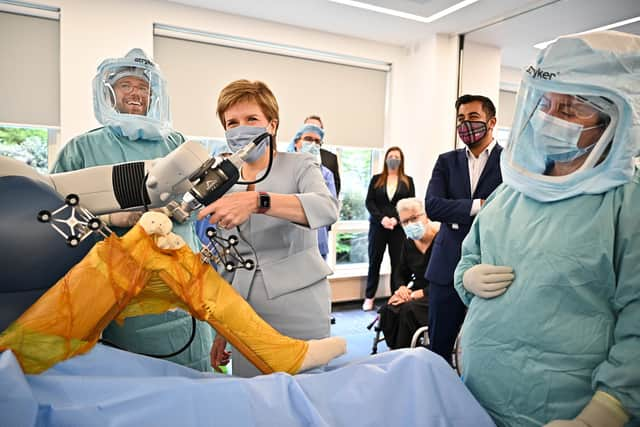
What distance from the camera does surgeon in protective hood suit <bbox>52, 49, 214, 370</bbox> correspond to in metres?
1.23

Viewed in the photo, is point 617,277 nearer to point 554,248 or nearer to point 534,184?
point 554,248

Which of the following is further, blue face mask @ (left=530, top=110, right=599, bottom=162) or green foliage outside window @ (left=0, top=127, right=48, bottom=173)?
green foliage outside window @ (left=0, top=127, right=48, bottom=173)

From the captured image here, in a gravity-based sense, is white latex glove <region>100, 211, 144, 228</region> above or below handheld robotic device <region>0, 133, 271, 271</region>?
below

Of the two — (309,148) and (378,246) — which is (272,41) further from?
(378,246)

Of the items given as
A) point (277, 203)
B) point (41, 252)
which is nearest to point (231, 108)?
point (277, 203)

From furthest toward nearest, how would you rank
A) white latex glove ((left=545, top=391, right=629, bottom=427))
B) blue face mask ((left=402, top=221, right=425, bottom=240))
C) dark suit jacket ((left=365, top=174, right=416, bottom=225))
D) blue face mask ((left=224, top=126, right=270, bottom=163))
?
dark suit jacket ((left=365, top=174, right=416, bottom=225)) → blue face mask ((left=402, top=221, right=425, bottom=240)) → blue face mask ((left=224, top=126, right=270, bottom=163)) → white latex glove ((left=545, top=391, right=629, bottom=427))

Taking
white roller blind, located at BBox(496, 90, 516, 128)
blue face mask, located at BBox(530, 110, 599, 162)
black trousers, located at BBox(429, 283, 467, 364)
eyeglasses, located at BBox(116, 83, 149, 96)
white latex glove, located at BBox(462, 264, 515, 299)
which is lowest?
black trousers, located at BBox(429, 283, 467, 364)

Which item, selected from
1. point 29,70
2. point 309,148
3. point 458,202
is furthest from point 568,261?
point 29,70

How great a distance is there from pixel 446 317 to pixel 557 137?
1.36 metres

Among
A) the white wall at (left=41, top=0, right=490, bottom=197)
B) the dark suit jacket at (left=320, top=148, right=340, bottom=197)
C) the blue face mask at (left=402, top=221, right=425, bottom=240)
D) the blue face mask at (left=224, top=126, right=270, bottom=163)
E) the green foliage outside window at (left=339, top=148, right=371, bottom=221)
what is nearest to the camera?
the blue face mask at (left=224, top=126, right=270, bottom=163)

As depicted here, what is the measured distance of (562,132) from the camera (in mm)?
965

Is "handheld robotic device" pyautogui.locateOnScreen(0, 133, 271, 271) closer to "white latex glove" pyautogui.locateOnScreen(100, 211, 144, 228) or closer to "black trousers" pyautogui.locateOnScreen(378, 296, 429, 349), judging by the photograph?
"white latex glove" pyautogui.locateOnScreen(100, 211, 144, 228)

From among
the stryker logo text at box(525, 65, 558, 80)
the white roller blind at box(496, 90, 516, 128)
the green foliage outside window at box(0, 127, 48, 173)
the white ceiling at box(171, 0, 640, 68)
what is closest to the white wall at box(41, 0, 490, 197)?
the white ceiling at box(171, 0, 640, 68)

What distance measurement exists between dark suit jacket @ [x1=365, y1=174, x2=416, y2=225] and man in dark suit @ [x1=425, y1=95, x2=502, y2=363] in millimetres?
1840
